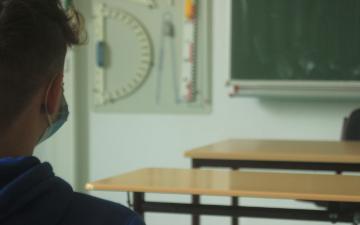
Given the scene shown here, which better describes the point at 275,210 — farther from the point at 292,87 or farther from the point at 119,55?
the point at 119,55

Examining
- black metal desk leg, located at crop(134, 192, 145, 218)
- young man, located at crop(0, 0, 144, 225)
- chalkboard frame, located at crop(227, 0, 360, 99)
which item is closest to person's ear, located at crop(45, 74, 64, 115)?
young man, located at crop(0, 0, 144, 225)

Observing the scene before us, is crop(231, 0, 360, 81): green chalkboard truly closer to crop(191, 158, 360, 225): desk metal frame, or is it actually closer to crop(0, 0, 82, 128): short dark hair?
crop(191, 158, 360, 225): desk metal frame

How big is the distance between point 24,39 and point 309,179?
1596 mm

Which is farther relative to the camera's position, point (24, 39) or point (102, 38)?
point (102, 38)

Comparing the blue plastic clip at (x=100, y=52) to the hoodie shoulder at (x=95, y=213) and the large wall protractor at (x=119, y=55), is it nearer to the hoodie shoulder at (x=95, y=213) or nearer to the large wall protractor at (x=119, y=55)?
the large wall protractor at (x=119, y=55)

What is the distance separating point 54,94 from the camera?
0.79 m

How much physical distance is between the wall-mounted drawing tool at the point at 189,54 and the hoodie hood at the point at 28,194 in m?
3.27

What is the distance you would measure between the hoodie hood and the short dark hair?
70 mm

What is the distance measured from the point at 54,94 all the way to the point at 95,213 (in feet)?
0.61

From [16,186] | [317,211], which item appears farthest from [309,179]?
[16,186]

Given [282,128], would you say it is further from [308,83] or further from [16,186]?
[16,186]

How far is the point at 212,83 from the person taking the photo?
4035mm

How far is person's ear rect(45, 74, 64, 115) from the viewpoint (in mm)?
782

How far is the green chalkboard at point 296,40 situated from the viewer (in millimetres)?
3648
